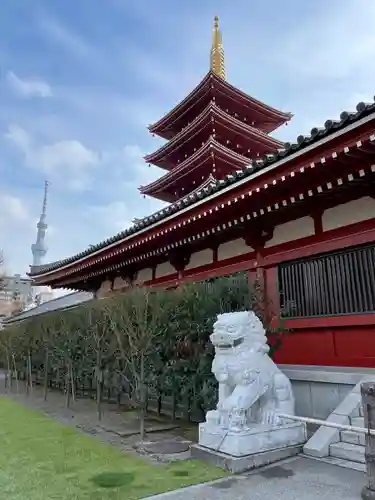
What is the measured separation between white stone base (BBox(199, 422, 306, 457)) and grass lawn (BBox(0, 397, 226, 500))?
0.27 meters

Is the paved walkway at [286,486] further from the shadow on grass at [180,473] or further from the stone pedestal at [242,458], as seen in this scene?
the shadow on grass at [180,473]

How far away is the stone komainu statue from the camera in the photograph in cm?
470

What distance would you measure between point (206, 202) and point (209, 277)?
2.54 meters

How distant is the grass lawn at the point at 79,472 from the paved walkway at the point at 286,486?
0.82 feet

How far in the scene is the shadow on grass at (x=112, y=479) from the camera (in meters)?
3.92

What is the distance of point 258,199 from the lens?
6.44 m

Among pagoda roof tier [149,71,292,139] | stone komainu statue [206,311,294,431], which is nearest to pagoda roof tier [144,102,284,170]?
pagoda roof tier [149,71,292,139]

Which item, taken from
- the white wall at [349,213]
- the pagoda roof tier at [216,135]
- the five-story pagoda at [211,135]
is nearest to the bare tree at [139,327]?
the white wall at [349,213]

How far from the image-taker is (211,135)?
45.6 ft

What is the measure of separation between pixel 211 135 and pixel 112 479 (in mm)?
11767

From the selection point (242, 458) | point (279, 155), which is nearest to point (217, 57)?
point (279, 155)

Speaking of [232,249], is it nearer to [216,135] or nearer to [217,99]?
[216,135]

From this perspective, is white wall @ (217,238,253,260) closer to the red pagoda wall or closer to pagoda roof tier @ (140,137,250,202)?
the red pagoda wall

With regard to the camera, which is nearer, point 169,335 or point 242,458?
point 242,458
